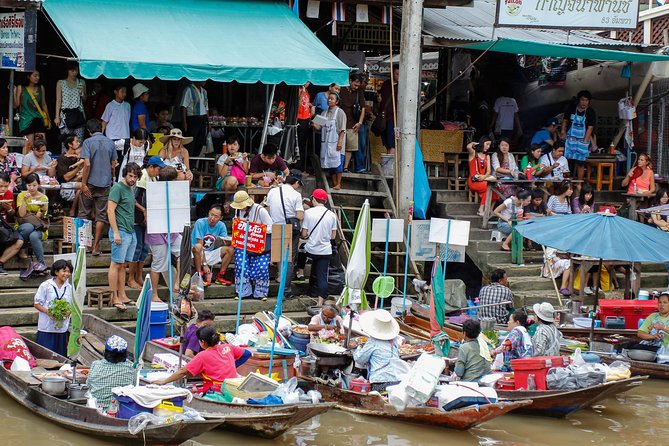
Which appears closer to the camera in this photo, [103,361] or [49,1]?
[103,361]

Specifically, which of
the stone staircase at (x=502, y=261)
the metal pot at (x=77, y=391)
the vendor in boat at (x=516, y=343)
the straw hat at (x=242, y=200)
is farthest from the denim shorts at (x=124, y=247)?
the stone staircase at (x=502, y=261)

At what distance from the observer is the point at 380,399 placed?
13.0 metres

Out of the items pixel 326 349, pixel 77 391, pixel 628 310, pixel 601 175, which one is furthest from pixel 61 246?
pixel 601 175

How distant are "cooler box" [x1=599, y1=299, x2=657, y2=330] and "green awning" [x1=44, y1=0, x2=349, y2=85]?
18.0 ft

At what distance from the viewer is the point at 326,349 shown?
13.6m

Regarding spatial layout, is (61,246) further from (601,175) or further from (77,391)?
(601,175)

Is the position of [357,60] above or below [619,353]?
above

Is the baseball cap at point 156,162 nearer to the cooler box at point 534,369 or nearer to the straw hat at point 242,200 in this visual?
the straw hat at point 242,200

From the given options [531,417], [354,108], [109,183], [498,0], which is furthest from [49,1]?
[531,417]

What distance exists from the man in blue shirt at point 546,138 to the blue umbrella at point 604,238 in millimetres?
6146

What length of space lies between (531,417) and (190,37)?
8.27m

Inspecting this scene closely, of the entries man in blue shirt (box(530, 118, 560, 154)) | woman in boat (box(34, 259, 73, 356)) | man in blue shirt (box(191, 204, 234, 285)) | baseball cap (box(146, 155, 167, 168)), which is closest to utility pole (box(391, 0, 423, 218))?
man in blue shirt (box(191, 204, 234, 285))

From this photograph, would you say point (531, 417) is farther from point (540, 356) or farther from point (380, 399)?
point (380, 399)

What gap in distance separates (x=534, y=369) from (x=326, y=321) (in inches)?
119
